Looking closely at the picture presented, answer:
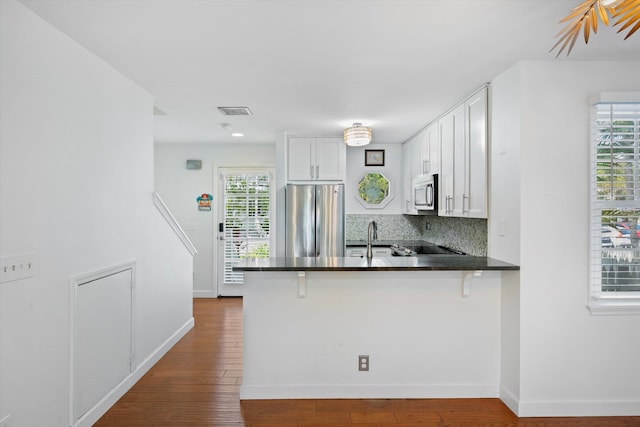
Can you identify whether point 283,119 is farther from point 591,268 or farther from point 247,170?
point 591,268

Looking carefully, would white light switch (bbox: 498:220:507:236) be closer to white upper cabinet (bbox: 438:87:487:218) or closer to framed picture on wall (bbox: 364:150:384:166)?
white upper cabinet (bbox: 438:87:487:218)

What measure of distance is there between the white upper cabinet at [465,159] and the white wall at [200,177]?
2.88 metres

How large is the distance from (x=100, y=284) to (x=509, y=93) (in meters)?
3.04

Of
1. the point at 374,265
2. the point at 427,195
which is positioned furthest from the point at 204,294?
the point at 374,265

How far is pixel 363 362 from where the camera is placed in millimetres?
2766

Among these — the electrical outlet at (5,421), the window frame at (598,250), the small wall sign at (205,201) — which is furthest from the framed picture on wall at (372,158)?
the electrical outlet at (5,421)

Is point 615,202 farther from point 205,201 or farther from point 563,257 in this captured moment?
point 205,201

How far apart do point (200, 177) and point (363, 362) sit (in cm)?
407

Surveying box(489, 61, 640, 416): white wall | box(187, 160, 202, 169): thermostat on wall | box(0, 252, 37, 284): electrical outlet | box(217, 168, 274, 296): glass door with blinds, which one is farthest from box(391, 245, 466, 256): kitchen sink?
box(0, 252, 37, 284): electrical outlet

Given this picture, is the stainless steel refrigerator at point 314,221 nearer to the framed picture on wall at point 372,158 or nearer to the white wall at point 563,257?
the framed picture on wall at point 372,158

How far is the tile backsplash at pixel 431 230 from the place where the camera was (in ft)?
11.8

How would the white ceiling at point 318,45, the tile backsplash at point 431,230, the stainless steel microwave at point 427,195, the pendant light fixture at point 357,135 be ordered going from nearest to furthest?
1. the white ceiling at point 318,45
2. the tile backsplash at point 431,230
3. the stainless steel microwave at point 427,195
4. the pendant light fixture at point 357,135

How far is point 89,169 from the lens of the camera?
2.37 meters

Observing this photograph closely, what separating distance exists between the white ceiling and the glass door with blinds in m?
2.35
